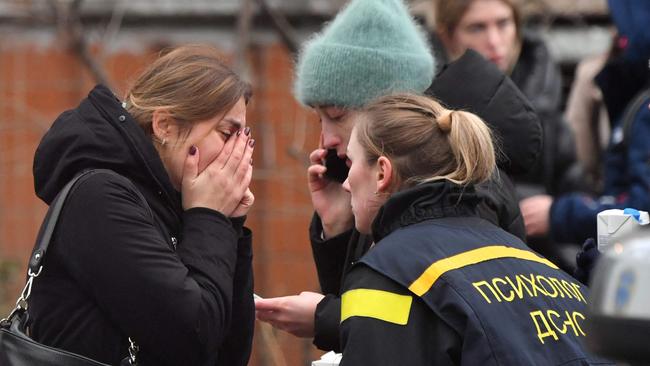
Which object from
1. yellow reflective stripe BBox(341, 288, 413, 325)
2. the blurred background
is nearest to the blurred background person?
the blurred background

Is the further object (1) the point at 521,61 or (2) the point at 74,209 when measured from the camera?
(1) the point at 521,61

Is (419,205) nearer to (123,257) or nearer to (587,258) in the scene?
(587,258)

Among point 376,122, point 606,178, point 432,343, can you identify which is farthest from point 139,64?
point 432,343

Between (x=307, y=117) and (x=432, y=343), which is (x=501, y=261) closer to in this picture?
(x=432, y=343)

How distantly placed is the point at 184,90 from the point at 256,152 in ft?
12.5

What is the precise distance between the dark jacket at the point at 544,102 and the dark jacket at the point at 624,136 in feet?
1.22

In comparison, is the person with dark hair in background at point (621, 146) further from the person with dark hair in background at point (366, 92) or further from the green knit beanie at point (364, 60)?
the green knit beanie at point (364, 60)

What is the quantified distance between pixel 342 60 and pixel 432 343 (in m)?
1.30

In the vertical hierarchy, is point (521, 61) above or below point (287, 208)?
above

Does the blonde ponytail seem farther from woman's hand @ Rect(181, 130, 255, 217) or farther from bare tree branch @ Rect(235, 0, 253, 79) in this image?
bare tree branch @ Rect(235, 0, 253, 79)

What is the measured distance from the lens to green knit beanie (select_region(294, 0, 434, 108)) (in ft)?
12.6

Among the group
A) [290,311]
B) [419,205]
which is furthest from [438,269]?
[290,311]

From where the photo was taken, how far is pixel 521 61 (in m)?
5.88

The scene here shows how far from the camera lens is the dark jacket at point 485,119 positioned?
3.83 meters
